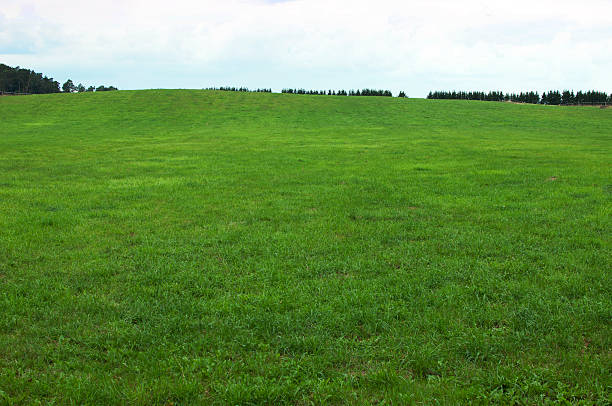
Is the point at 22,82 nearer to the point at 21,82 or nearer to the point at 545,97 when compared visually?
the point at 21,82

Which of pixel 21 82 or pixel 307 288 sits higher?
pixel 21 82

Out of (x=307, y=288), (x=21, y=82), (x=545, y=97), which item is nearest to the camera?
(x=307, y=288)

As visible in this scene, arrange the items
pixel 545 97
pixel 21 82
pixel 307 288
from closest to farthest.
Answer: pixel 307 288 < pixel 545 97 < pixel 21 82

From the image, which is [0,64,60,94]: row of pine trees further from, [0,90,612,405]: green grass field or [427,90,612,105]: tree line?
[0,90,612,405]: green grass field

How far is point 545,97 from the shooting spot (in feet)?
263

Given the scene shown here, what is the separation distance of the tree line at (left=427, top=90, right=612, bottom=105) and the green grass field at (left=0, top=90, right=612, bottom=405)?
7153 centimetres

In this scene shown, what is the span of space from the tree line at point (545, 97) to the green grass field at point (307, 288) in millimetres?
71531

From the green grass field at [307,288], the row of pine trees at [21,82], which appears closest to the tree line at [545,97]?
the green grass field at [307,288]

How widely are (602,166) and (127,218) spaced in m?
16.4

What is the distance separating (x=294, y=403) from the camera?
12.8ft

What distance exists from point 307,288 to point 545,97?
8835 cm

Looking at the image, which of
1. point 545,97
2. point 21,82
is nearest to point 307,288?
point 545,97

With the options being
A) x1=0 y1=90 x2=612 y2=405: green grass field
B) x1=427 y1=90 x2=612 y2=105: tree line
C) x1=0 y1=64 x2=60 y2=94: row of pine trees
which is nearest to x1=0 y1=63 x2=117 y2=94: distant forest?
x1=0 y1=64 x2=60 y2=94: row of pine trees

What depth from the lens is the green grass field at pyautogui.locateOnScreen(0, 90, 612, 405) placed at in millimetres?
4102
